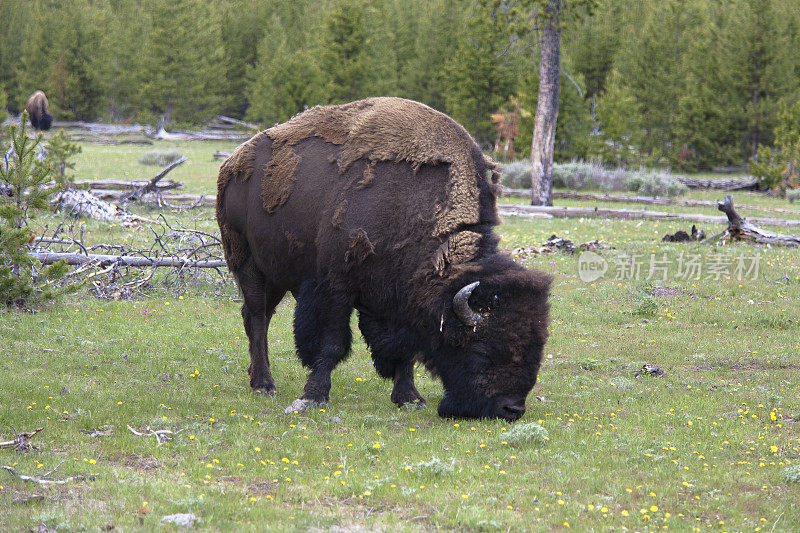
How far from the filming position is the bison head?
6.94m

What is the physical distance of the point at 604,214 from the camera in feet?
77.2

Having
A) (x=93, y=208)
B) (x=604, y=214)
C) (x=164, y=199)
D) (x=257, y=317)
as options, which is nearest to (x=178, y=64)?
(x=164, y=199)

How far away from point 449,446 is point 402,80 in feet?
165

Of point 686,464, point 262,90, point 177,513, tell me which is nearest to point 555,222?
point 686,464

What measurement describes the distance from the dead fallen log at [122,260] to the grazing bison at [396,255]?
441 centimetres

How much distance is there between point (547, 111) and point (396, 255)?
1969 centimetres

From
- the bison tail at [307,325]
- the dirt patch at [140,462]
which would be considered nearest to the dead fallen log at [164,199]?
the bison tail at [307,325]

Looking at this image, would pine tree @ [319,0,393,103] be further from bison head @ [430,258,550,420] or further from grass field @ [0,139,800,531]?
bison head @ [430,258,550,420]

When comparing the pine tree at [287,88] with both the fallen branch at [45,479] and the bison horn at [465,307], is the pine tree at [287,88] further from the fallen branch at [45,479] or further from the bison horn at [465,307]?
the fallen branch at [45,479]

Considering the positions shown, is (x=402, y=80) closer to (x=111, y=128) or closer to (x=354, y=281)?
(x=111, y=128)

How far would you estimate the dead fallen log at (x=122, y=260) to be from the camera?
39.2ft

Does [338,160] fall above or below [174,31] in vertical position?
below

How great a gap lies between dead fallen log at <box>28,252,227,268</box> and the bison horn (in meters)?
6.62

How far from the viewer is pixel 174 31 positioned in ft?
193
